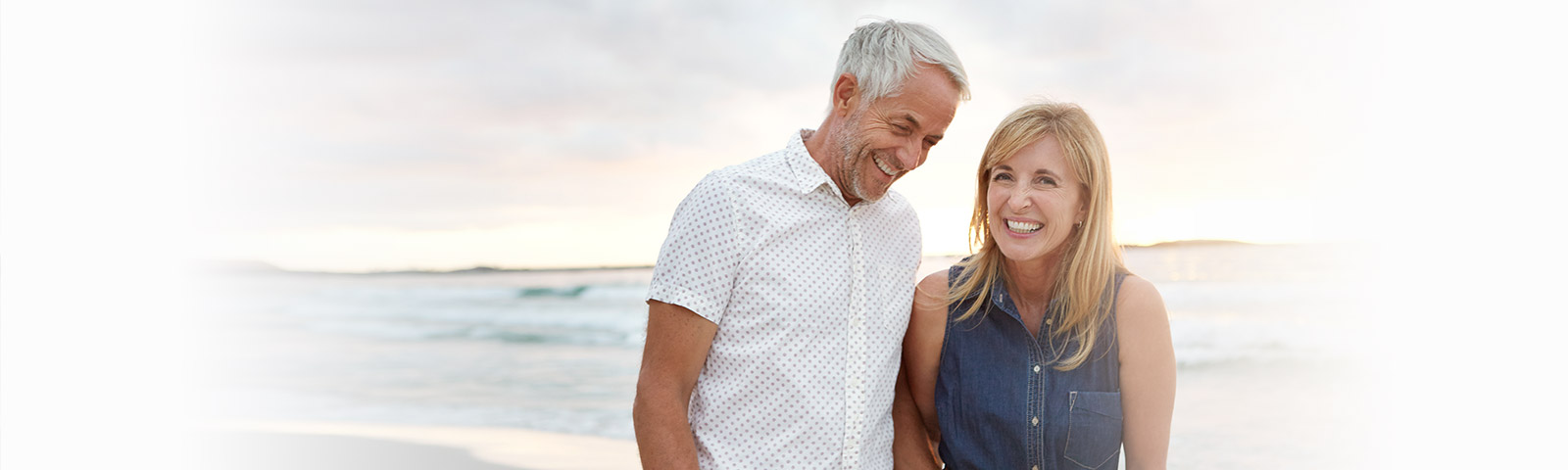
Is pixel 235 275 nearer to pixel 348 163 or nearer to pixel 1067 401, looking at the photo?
pixel 348 163

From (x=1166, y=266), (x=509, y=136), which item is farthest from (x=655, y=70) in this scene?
(x=1166, y=266)

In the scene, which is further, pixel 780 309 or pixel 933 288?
pixel 933 288

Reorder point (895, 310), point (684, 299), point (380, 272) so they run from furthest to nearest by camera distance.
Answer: point (380, 272), point (895, 310), point (684, 299)

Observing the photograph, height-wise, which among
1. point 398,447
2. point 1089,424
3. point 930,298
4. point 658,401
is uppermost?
point 930,298

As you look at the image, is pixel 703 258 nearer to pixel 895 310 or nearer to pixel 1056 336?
pixel 895 310

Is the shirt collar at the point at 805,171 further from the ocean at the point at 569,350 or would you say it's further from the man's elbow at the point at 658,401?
the ocean at the point at 569,350

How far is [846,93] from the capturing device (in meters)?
2.37

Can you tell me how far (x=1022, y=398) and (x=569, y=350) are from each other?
1197 centimetres

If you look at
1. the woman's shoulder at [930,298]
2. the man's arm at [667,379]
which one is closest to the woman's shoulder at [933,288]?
the woman's shoulder at [930,298]

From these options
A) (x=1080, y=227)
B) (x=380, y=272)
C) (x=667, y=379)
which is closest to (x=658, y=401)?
(x=667, y=379)

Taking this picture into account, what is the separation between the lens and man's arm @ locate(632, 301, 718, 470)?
7.18ft

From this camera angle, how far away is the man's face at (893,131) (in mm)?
2281

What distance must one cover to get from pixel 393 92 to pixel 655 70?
14.6 ft

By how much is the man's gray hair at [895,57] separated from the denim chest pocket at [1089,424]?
33.8 inches
